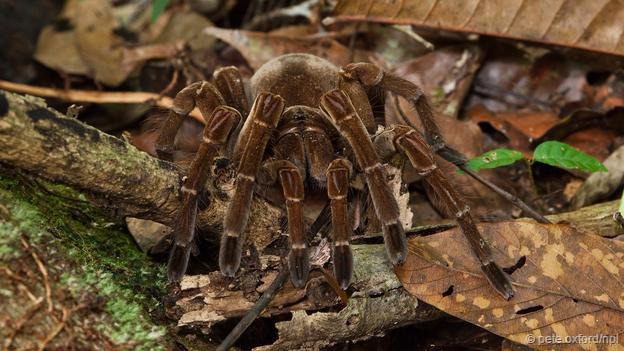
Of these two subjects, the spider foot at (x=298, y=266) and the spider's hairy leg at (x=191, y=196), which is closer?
the spider foot at (x=298, y=266)

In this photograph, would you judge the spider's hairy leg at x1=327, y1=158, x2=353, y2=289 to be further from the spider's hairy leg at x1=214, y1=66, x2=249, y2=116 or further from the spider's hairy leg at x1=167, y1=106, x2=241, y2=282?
the spider's hairy leg at x1=214, y1=66, x2=249, y2=116

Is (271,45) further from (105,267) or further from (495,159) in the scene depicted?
(105,267)

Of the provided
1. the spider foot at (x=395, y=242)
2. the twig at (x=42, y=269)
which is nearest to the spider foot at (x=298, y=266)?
the spider foot at (x=395, y=242)

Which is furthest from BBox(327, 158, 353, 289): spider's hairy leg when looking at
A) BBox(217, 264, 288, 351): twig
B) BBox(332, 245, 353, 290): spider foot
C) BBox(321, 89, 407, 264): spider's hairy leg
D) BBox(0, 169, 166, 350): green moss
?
BBox(0, 169, 166, 350): green moss

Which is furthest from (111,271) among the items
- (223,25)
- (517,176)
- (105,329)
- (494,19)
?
(223,25)

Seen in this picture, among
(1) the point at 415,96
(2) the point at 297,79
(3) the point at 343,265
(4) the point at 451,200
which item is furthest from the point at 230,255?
(1) the point at 415,96

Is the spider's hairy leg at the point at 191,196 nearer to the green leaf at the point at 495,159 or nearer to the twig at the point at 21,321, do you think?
the twig at the point at 21,321
